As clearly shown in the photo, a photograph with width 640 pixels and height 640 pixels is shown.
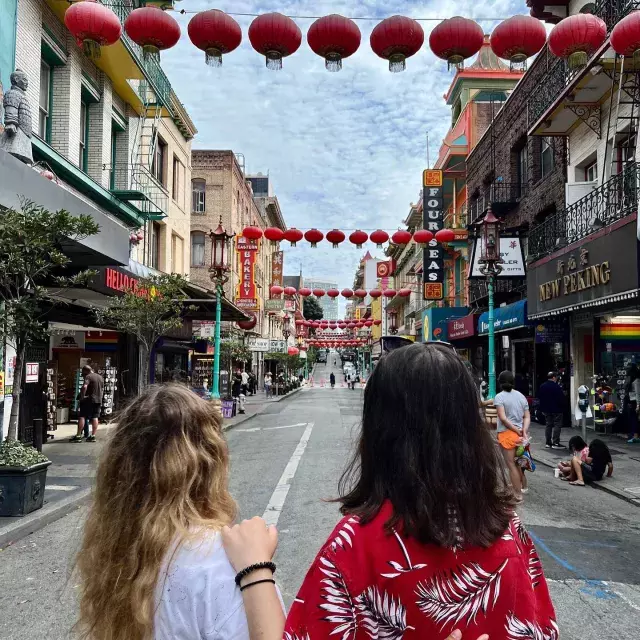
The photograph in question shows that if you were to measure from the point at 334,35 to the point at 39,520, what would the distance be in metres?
7.13

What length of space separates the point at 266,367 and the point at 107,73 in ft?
147

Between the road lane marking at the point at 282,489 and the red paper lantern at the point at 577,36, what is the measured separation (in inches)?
282

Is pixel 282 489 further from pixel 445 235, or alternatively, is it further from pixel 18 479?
pixel 445 235

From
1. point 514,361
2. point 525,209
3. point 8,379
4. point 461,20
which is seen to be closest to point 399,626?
point 461,20

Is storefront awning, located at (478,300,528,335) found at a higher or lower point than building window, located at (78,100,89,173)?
lower

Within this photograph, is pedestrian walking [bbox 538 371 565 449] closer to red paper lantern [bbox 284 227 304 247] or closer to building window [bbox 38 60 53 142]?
red paper lantern [bbox 284 227 304 247]

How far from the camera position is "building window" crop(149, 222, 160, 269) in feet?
77.9

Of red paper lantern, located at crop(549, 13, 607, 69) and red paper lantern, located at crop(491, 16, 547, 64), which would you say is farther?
red paper lantern, located at crop(549, 13, 607, 69)

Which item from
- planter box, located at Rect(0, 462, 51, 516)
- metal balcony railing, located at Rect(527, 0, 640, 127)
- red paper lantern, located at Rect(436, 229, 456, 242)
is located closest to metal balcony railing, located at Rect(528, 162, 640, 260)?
red paper lantern, located at Rect(436, 229, 456, 242)

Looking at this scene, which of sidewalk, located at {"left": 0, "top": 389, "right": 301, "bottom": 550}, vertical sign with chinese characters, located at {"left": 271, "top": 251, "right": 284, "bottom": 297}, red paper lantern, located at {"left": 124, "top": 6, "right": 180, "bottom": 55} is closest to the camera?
sidewalk, located at {"left": 0, "top": 389, "right": 301, "bottom": 550}

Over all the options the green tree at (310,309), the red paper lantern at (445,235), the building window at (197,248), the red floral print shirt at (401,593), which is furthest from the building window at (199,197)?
the green tree at (310,309)

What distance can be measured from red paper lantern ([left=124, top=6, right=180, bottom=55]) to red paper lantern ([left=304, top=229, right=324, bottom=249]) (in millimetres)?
11449

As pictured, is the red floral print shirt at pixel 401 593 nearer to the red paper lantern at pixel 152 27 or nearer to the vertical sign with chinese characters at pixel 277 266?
the red paper lantern at pixel 152 27

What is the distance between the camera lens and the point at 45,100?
15555 mm
